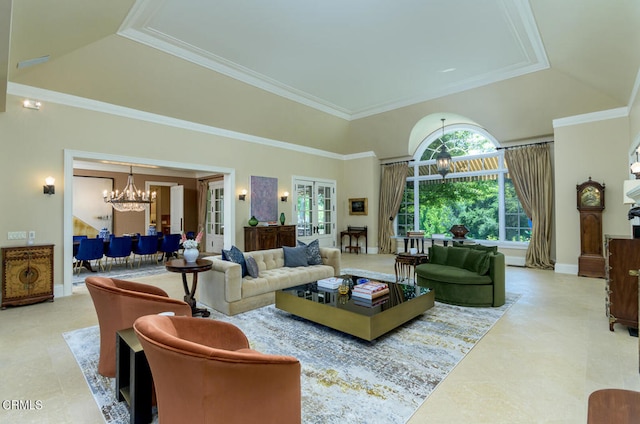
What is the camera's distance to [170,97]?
5.81 meters

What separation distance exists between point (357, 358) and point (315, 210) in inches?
270

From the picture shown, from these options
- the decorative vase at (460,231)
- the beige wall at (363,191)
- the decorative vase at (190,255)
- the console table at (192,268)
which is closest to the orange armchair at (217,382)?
the console table at (192,268)

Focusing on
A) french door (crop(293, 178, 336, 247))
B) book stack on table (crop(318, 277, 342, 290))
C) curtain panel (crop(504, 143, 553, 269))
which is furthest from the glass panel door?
curtain panel (crop(504, 143, 553, 269))

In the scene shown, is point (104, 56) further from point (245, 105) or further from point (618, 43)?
point (618, 43)

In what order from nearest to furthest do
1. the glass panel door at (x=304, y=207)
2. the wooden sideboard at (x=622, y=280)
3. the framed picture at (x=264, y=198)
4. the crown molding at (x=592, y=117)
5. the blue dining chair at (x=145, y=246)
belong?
1. the wooden sideboard at (x=622, y=280)
2. the crown molding at (x=592, y=117)
3. the blue dining chair at (x=145, y=246)
4. the framed picture at (x=264, y=198)
5. the glass panel door at (x=304, y=207)

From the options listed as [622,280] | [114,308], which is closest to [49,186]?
[114,308]

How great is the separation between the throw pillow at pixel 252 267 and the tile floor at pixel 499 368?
6.39 ft

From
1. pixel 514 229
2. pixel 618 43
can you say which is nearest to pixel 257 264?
pixel 618 43

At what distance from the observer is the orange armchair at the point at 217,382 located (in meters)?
1.32

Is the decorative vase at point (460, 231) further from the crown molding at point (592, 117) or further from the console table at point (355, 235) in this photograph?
the console table at point (355, 235)

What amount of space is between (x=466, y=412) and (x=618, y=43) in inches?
196

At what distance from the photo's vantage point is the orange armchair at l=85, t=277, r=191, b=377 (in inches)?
95.6

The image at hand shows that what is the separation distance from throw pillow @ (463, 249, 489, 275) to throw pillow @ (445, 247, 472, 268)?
0.20 feet

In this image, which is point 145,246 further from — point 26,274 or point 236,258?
point 236,258
